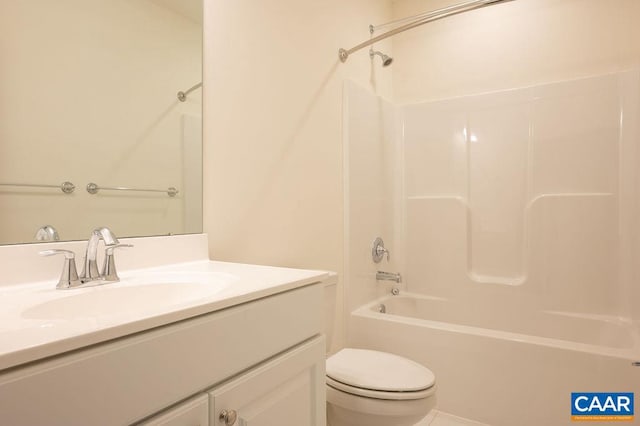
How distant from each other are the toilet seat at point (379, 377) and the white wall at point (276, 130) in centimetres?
46

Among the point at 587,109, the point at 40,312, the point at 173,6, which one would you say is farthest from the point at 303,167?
the point at 587,109

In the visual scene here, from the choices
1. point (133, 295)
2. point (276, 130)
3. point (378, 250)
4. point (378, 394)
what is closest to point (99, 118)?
point (133, 295)

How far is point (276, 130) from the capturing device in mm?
1485

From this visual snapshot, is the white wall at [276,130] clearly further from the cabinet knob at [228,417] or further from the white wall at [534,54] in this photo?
the white wall at [534,54]

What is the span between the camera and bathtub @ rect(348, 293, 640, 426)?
140cm

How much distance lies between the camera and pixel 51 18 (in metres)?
0.88

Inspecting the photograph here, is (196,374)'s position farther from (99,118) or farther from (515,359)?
(515,359)

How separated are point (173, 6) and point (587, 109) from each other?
7.24 ft

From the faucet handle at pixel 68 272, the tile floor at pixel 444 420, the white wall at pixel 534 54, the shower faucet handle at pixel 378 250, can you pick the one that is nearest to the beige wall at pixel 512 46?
the white wall at pixel 534 54

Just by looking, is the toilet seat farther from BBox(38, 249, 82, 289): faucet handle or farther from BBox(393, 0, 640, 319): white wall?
BBox(393, 0, 640, 319): white wall

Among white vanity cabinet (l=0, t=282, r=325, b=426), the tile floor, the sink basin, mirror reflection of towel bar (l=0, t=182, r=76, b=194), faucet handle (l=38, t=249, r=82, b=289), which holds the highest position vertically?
mirror reflection of towel bar (l=0, t=182, r=76, b=194)

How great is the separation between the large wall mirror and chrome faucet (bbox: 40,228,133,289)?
94 mm

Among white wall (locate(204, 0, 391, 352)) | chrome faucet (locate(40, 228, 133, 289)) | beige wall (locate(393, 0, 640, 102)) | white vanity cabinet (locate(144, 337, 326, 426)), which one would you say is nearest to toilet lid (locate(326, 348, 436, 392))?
white vanity cabinet (locate(144, 337, 326, 426))

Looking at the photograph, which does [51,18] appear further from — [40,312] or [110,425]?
[110,425]
